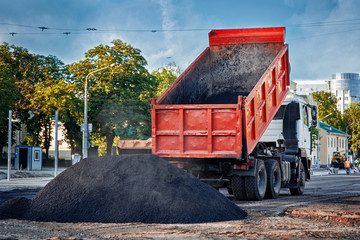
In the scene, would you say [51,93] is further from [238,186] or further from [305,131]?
[238,186]

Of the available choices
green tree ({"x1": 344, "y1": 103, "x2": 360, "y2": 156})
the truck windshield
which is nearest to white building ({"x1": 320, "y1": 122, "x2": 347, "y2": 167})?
green tree ({"x1": 344, "y1": 103, "x2": 360, "y2": 156})

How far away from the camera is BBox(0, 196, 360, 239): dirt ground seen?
7.62 m

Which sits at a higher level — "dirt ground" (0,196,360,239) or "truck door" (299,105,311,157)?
"truck door" (299,105,311,157)

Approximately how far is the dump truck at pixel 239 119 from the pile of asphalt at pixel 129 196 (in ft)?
8.43

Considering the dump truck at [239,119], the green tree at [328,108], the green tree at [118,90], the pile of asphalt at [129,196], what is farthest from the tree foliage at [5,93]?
the green tree at [328,108]

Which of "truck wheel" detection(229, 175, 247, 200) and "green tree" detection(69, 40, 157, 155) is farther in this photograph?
"green tree" detection(69, 40, 157, 155)

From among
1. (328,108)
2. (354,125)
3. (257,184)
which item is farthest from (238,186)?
(354,125)

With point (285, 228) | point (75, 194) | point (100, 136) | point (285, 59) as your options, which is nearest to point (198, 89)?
point (285, 59)

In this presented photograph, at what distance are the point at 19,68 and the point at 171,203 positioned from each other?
42175 mm

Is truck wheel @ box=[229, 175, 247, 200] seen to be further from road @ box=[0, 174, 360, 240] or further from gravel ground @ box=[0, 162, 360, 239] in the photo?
gravel ground @ box=[0, 162, 360, 239]

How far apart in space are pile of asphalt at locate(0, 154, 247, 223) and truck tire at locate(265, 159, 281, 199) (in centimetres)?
465

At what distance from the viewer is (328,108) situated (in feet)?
300

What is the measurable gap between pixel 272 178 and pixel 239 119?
2.84m

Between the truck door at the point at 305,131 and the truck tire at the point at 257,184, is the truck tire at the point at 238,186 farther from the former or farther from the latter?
the truck door at the point at 305,131
